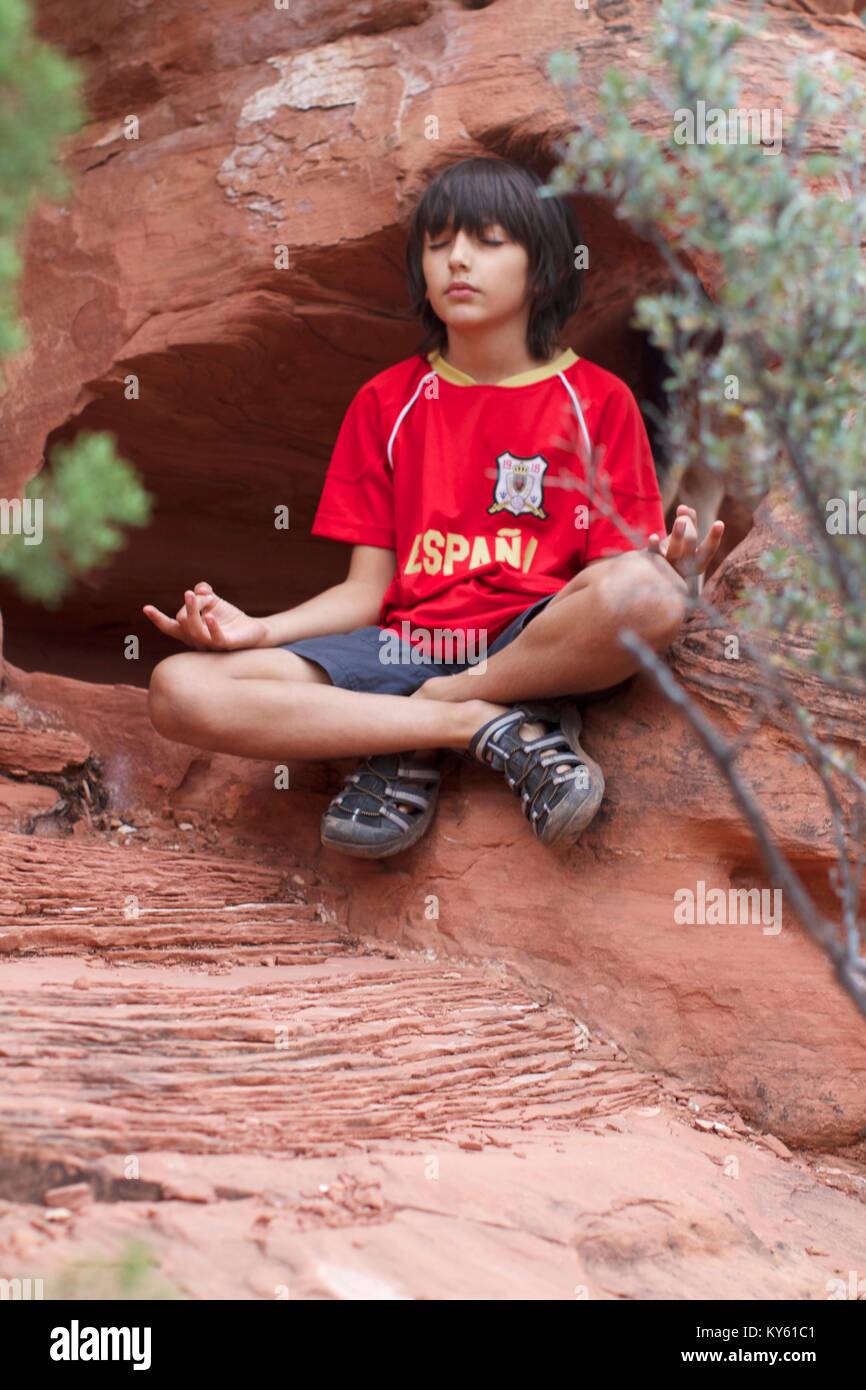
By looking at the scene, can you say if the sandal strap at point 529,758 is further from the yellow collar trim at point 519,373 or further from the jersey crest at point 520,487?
the yellow collar trim at point 519,373

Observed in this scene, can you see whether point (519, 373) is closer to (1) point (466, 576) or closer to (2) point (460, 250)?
(2) point (460, 250)

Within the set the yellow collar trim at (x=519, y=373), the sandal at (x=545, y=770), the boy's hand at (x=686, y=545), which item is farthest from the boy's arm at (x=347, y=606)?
the boy's hand at (x=686, y=545)

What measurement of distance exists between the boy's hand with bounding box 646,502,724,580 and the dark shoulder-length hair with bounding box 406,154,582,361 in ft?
3.00

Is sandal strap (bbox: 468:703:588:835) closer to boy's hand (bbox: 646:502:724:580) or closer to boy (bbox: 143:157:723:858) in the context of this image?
boy (bbox: 143:157:723:858)

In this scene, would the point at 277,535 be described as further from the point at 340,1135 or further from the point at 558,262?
Result: the point at 340,1135

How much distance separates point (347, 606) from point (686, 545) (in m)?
1.07

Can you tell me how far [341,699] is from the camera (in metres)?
3.46

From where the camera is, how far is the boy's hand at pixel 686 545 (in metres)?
3.07

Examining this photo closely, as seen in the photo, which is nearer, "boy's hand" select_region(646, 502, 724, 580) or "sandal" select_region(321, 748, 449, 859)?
"boy's hand" select_region(646, 502, 724, 580)

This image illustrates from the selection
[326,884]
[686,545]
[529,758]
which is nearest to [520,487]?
[686,545]

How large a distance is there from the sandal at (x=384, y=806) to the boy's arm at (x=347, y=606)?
41cm

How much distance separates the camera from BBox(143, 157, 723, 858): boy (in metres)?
3.30

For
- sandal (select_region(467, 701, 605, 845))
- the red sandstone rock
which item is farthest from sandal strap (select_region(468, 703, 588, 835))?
the red sandstone rock

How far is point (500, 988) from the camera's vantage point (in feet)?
10.9
